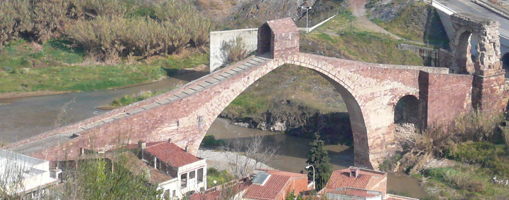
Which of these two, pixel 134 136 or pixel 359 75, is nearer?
pixel 134 136

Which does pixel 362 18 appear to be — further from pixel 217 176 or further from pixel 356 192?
pixel 356 192

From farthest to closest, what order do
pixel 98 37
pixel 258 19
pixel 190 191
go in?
pixel 258 19 < pixel 98 37 < pixel 190 191

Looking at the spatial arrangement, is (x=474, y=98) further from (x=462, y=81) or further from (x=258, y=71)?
(x=258, y=71)

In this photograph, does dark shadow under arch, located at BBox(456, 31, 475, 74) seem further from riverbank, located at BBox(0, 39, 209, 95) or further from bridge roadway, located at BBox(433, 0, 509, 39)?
riverbank, located at BBox(0, 39, 209, 95)

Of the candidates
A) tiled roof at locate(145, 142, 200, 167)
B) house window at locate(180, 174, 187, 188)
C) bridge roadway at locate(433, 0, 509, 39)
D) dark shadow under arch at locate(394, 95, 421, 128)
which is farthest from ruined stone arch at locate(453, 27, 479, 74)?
house window at locate(180, 174, 187, 188)

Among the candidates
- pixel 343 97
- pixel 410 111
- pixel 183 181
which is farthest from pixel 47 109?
pixel 410 111

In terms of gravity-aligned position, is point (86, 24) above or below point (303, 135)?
above

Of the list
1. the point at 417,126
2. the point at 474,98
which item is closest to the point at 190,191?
the point at 417,126

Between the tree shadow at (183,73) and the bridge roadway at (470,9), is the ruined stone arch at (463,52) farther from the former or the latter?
the tree shadow at (183,73)
